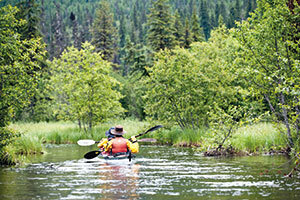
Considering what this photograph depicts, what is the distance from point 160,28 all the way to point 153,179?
3801 cm

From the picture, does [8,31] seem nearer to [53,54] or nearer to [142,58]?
[142,58]

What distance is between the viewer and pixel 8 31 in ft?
51.9

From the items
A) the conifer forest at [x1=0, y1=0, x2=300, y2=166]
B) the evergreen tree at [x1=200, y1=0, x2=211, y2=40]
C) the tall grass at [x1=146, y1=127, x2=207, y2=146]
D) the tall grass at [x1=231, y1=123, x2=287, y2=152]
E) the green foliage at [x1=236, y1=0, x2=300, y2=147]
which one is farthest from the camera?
the evergreen tree at [x1=200, y1=0, x2=211, y2=40]

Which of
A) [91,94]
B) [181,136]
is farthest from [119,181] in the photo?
[91,94]

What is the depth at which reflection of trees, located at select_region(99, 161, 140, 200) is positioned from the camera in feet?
33.5

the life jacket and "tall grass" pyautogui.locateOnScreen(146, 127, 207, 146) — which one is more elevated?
the life jacket

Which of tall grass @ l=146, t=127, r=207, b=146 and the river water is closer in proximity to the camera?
the river water

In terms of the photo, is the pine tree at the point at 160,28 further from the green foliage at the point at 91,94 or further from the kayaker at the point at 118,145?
the kayaker at the point at 118,145

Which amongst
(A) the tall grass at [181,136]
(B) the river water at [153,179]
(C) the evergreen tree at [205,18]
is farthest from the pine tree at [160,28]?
(C) the evergreen tree at [205,18]

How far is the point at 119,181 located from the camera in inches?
489

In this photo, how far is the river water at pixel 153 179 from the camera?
10234 millimetres

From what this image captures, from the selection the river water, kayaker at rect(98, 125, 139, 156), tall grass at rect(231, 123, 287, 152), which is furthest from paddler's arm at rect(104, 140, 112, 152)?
tall grass at rect(231, 123, 287, 152)

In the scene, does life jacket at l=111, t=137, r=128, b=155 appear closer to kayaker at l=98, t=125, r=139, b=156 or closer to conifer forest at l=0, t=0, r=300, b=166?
kayaker at l=98, t=125, r=139, b=156

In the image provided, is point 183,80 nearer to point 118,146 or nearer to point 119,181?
point 118,146
